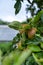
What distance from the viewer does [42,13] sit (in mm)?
470

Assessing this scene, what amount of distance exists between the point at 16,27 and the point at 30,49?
0.31 ft

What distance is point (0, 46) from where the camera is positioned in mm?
463

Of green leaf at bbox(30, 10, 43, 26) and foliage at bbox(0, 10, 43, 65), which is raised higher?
green leaf at bbox(30, 10, 43, 26)

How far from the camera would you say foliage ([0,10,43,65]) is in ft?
1.30

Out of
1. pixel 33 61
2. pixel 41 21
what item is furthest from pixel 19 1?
pixel 33 61

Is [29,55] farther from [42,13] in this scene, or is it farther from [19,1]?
[19,1]

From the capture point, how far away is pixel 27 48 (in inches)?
16.7

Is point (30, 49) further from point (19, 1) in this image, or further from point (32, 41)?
point (19, 1)

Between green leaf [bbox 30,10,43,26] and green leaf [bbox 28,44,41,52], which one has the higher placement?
green leaf [bbox 30,10,43,26]

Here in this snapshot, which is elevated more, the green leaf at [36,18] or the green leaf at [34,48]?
the green leaf at [36,18]

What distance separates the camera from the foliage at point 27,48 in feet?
1.30

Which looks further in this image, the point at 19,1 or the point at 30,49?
the point at 19,1

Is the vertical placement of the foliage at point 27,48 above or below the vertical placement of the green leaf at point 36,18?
below

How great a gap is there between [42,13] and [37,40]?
61 millimetres
